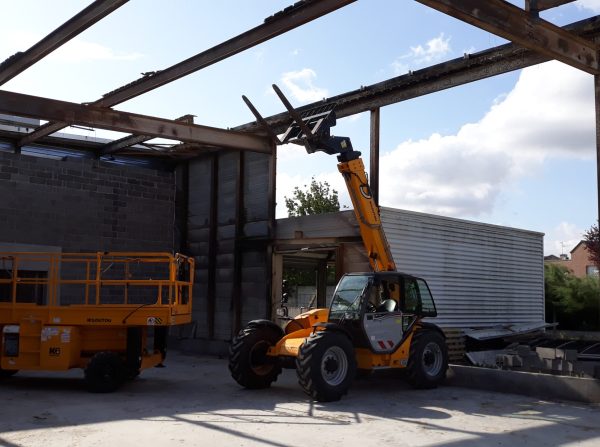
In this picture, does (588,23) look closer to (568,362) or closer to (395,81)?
(395,81)

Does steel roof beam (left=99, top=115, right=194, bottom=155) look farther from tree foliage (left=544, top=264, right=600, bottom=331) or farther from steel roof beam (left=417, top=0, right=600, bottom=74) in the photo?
tree foliage (left=544, top=264, right=600, bottom=331)

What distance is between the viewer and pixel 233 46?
11.3m

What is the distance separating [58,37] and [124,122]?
371 cm

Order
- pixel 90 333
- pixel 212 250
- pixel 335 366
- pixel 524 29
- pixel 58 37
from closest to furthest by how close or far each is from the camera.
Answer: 1. pixel 524 29
2. pixel 335 366
3. pixel 58 37
4. pixel 90 333
5. pixel 212 250

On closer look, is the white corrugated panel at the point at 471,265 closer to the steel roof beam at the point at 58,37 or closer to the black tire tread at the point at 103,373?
the black tire tread at the point at 103,373

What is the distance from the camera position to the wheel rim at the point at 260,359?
36.4 ft

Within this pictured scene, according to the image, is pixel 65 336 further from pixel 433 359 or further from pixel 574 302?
pixel 574 302

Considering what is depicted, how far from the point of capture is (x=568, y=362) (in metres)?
11.0

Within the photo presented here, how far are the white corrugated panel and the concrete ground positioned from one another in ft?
11.0

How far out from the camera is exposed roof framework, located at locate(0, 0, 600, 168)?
9.58m

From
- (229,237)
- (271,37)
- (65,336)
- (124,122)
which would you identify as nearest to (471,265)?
(229,237)

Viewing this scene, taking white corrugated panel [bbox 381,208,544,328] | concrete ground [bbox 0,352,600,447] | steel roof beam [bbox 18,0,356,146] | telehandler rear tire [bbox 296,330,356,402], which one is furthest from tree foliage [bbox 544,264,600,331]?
steel roof beam [bbox 18,0,356,146]

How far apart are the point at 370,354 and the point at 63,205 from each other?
10.6 meters

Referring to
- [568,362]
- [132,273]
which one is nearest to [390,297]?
[568,362]
